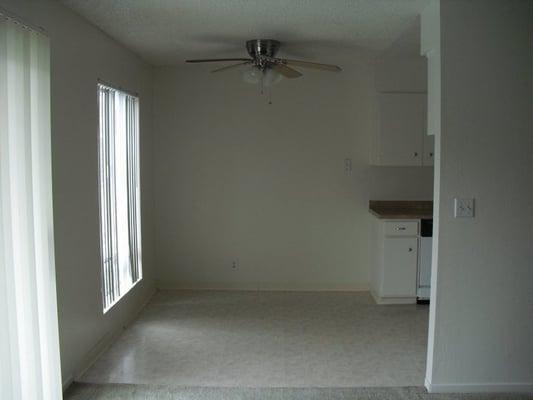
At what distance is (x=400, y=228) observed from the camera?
4.60 metres

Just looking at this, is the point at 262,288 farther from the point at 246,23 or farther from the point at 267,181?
the point at 246,23

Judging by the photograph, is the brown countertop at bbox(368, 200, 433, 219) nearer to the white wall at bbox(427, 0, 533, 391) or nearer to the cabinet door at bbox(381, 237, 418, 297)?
the cabinet door at bbox(381, 237, 418, 297)

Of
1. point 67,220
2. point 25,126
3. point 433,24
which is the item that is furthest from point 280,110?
point 25,126

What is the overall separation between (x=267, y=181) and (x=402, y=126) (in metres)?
1.45

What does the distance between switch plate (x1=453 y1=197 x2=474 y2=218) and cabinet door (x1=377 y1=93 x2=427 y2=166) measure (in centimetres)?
203

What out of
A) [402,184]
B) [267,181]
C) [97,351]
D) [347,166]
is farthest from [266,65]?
[97,351]

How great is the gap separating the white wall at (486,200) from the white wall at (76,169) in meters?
2.20

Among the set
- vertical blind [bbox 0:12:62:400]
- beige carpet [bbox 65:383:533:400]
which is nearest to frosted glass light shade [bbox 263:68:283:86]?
vertical blind [bbox 0:12:62:400]

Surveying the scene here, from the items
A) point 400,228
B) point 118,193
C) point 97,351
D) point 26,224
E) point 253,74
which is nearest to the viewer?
point 26,224

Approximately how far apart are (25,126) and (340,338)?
2.73 metres

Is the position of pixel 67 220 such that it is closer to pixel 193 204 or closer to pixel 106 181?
pixel 106 181

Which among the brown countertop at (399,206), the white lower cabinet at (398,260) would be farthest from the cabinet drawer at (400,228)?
the brown countertop at (399,206)

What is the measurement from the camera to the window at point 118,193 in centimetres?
369

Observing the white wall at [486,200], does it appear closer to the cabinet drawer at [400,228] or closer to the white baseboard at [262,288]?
the cabinet drawer at [400,228]
